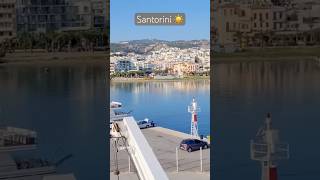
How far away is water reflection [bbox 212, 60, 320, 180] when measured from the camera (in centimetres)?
363

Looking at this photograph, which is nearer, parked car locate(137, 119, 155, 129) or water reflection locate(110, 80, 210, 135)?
water reflection locate(110, 80, 210, 135)

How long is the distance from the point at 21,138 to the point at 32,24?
829 mm

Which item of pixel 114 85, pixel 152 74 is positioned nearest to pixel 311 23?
pixel 152 74

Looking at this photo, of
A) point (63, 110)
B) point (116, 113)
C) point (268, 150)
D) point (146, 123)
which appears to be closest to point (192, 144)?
point (146, 123)

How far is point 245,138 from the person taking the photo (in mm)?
3766

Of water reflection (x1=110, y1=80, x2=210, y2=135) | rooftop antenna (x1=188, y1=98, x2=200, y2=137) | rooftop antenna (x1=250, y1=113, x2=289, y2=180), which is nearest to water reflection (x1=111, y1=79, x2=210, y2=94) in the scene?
water reflection (x1=110, y1=80, x2=210, y2=135)

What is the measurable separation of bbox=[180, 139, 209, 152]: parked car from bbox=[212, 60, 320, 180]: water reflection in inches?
4.8

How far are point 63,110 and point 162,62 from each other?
2.75 feet

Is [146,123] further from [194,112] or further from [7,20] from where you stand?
[7,20]

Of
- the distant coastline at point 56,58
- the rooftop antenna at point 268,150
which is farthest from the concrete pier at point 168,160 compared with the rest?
the distant coastline at point 56,58

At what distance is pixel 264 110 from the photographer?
3.82 meters

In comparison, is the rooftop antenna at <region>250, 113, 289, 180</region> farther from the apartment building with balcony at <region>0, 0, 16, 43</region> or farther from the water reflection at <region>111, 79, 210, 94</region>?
the apartment building with balcony at <region>0, 0, 16, 43</region>

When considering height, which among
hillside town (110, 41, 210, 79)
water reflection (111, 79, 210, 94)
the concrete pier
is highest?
hillside town (110, 41, 210, 79)

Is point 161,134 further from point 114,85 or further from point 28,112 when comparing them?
point 28,112
